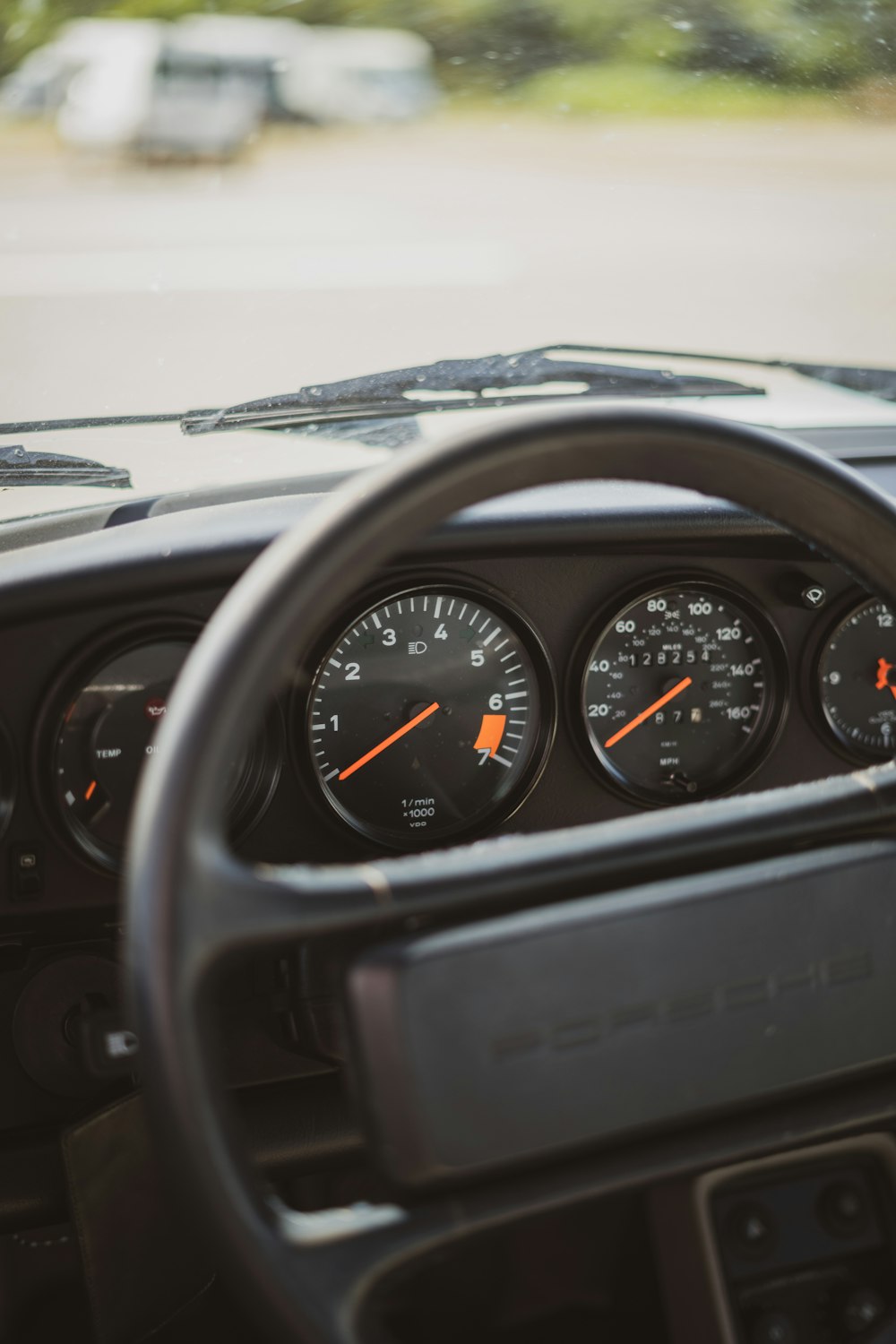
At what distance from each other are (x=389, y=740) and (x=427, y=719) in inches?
3.5

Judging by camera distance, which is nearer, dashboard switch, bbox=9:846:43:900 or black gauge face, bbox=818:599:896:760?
dashboard switch, bbox=9:846:43:900

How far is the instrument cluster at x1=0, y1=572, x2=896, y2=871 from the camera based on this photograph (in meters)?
2.54

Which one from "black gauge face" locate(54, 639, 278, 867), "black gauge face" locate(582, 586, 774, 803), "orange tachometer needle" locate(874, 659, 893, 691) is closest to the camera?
"black gauge face" locate(54, 639, 278, 867)

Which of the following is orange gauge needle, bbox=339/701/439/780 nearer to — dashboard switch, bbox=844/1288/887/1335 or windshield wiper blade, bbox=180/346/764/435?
windshield wiper blade, bbox=180/346/764/435

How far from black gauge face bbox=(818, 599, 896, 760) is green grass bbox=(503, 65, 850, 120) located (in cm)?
105

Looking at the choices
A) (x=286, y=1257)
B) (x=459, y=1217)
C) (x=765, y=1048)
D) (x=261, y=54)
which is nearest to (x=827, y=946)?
(x=765, y=1048)

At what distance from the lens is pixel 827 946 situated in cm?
150

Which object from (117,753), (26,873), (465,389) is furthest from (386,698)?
(26,873)

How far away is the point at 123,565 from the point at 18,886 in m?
0.64

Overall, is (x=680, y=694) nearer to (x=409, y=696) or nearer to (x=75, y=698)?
(x=409, y=696)

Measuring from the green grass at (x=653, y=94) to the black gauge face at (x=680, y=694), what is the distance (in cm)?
96

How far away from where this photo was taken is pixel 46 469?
2523 mm

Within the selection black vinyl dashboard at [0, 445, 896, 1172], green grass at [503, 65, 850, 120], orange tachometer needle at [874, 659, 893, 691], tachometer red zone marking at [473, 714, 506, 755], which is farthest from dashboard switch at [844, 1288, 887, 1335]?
green grass at [503, 65, 850, 120]

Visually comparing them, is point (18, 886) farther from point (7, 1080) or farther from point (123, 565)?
point (123, 565)
